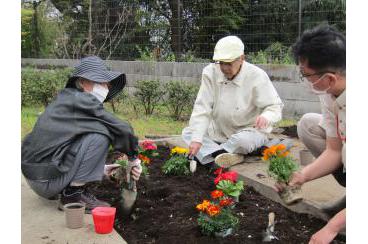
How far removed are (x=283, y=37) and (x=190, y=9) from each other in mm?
2239

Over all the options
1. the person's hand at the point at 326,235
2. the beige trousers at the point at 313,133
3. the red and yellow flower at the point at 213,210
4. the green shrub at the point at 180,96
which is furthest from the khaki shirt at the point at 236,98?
the green shrub at the point at 180,96

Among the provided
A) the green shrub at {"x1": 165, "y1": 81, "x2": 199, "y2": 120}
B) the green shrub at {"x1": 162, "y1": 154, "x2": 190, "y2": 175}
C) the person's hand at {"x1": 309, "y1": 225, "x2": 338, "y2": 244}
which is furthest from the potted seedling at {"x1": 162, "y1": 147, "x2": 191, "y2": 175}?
the green shrub at {"x1": 165, "y1": 81, "x2": 199, "y2": 120}

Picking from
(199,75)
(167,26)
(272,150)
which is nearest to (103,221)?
(272,150)

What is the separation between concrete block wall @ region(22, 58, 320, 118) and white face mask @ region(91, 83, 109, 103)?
150 inches

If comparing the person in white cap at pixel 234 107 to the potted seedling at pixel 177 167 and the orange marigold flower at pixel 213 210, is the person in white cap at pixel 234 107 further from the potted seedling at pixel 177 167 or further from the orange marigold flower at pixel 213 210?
the orange marigold flower at pixel 213 210

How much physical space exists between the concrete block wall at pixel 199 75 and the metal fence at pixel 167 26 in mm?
276

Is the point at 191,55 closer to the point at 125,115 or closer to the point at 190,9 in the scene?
the point at 190,9

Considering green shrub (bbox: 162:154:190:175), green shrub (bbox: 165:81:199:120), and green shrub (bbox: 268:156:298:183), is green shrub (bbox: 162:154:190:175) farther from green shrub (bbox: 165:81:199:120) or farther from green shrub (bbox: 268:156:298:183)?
green shrub (bbox: 165:81:199:120)

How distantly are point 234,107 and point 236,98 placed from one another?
90mm

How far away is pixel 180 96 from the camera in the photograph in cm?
758

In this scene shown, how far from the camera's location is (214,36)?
8.94 m

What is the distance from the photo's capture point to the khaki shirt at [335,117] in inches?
96.6

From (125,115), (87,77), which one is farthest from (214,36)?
(87,77)

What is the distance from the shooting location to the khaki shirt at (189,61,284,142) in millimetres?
4398
